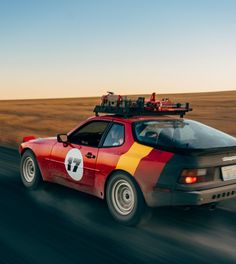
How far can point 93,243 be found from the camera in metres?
5.30

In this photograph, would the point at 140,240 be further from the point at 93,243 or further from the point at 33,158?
the point at 33,158

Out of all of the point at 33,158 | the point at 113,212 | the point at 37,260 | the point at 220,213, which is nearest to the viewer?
the point at 37,260

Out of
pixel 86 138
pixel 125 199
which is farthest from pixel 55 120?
pixel 125 199

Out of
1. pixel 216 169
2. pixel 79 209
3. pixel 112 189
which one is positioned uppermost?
pixel 216 169

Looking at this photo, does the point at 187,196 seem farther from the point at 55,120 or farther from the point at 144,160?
the point at 55,120

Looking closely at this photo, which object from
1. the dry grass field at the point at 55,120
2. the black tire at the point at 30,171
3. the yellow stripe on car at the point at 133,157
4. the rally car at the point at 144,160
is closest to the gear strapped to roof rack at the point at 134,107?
the rally car at the point at 144,160

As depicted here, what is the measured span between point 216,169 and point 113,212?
153 cm

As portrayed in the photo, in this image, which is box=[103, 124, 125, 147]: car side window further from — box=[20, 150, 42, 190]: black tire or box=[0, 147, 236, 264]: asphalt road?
box=[20, 150, 42, 190]: black tire

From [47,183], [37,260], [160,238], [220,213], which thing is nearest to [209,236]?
[160,238]

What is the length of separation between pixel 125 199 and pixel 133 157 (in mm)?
608

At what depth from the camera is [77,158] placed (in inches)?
275

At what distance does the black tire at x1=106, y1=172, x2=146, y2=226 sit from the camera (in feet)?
19.1

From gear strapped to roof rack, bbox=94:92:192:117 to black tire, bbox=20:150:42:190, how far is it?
1.70 meters

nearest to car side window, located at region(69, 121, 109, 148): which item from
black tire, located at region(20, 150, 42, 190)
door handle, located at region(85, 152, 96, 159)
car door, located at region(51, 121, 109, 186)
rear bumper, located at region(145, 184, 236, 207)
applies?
car door, located at region(51, 121, 109, 186)
